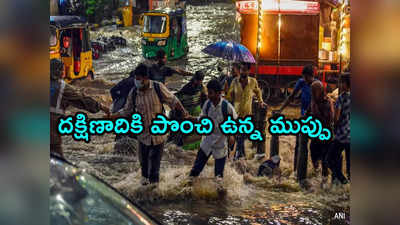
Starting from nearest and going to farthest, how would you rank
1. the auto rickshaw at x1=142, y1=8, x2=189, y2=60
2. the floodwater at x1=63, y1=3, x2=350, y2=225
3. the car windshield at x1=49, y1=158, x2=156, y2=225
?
the car windshield at x1=49, y1=158, x2=156, y2=225
the floodwater at x1=63, y1=3, x2=350, y2=225
the auto rickshaw at x1=142, y1=8, x2=189, y2=60

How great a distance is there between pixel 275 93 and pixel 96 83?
1.70m

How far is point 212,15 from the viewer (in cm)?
564

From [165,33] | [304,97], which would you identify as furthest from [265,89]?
[165,33]

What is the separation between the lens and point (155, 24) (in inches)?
227

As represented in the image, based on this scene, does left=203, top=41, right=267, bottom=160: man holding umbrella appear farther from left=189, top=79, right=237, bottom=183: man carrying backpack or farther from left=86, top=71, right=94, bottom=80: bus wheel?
left=86, top=71, right=94, bottom=80: bus wheel

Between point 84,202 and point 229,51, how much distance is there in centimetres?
293

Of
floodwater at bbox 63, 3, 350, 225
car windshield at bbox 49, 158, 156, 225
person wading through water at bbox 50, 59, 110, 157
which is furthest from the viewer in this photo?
floodwater at bbox 63, 3, 350, 225

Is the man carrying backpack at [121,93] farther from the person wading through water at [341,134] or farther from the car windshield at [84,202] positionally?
the car windshield at [84,202]

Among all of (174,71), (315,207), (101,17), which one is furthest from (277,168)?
(101,17)

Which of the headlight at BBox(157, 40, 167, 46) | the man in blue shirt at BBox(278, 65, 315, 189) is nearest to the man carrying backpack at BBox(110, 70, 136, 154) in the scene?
the headlight at BBox(157, 40, 167, 46)

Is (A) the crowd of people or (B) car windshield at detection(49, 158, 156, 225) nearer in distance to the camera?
(B) car windshield at detection(49, 158, 156, 225)

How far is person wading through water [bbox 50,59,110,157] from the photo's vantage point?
545cm

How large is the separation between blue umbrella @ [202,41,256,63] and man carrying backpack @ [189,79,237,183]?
261mm
